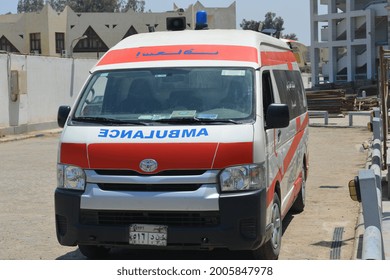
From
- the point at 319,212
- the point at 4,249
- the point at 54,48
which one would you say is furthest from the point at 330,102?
the point at 54,48

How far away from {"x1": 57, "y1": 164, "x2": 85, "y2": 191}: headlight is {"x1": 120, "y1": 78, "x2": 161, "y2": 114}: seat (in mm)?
857

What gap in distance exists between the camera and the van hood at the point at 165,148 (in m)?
6.43

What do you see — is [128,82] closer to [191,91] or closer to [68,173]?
[191,91]

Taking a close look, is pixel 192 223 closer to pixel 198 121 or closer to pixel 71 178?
pixel 198 121

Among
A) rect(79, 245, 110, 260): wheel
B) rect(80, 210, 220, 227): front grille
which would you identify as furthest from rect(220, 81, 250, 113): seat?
rect(79, 245, 110, 260): wheel

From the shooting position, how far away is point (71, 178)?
6754 mm

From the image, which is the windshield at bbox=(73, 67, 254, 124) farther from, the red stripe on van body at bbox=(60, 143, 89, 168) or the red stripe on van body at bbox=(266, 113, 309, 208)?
the red stripe on van body at bbox=(266, 113, 309, 208)

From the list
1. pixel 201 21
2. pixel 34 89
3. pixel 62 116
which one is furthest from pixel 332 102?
pixel 62 116

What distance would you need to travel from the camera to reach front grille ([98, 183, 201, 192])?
21.2 feet

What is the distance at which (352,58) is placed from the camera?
67062 mm

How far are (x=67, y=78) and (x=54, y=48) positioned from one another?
A: 141ft

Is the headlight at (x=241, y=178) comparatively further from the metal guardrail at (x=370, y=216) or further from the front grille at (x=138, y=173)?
the metal guardrail at (x=370, y=216)

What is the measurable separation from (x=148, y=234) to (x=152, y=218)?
0.49ft

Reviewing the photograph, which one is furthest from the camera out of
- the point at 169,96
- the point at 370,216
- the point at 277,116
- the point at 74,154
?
the point at 169,96
